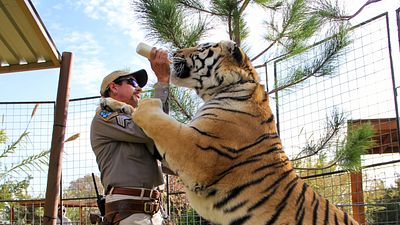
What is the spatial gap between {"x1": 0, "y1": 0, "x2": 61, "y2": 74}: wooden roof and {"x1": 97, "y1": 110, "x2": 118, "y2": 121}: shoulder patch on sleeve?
1.90 metres

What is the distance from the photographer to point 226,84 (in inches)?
118

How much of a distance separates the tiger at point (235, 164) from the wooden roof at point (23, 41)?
7.98 feet

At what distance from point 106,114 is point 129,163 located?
1.15 ft

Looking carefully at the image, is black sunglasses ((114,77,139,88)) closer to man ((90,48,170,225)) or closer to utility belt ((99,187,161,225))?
man ((90,48,170,225))

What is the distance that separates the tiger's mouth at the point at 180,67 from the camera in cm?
313

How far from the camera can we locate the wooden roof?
184 inches

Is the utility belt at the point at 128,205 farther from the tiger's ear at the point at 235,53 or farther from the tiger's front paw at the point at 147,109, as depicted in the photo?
the tiger's ear at the point at 235,53

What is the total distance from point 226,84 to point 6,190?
651cm

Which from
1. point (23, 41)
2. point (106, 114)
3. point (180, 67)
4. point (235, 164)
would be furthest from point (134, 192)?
point (23, 41)

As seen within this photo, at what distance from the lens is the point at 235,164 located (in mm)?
2707

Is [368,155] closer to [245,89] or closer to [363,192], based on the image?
[363,192]

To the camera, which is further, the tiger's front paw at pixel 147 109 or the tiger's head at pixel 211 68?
the tiger's head at pixel 211 68

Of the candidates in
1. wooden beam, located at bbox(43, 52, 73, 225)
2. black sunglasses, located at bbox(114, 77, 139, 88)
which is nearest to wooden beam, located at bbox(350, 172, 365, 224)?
wooden beam, located at bbox(43, 52, 73, 225)

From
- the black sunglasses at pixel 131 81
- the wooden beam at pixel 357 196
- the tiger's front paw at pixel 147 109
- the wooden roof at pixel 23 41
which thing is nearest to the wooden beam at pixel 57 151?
the wooden roof at pixel 23 41
